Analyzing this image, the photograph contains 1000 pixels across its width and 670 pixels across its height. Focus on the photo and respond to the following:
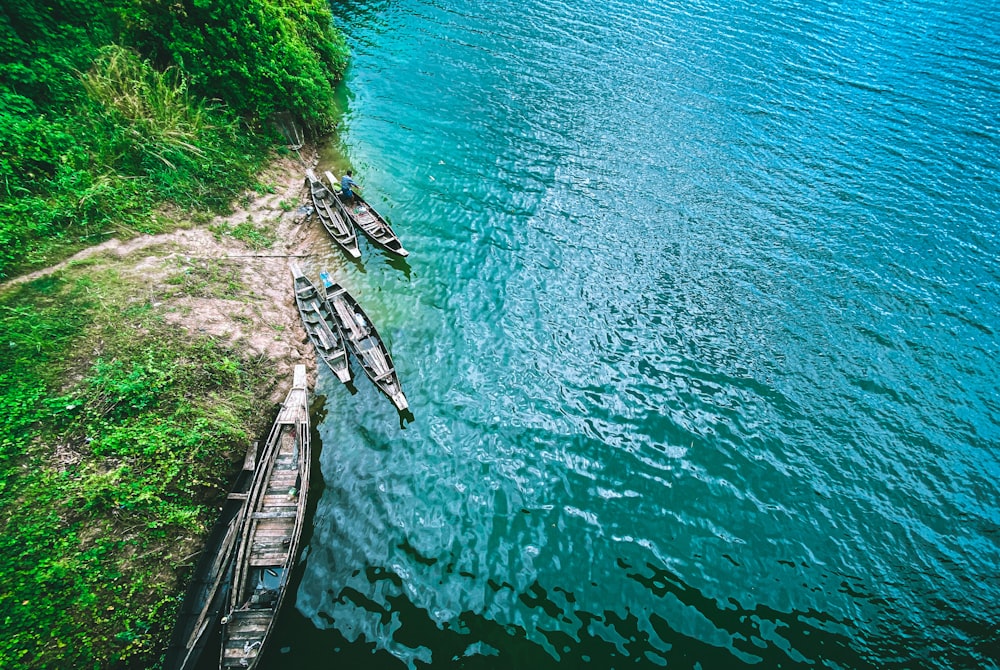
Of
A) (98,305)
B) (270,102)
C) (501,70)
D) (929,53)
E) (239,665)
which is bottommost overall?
(239,665)

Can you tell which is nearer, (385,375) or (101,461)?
(101,461)

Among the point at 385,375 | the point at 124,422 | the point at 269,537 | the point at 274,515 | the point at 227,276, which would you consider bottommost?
the point at 269,537

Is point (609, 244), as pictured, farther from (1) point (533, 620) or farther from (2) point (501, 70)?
(2) point (501, 70)

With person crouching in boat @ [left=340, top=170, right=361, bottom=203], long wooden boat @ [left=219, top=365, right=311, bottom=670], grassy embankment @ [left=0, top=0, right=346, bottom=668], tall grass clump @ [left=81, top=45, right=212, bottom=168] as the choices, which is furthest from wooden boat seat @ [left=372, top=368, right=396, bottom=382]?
tall grass clump @ [left=81, top=45, right=212, bottom=168]

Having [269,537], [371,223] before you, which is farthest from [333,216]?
[269,537]

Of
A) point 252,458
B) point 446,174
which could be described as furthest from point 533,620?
point 446,174

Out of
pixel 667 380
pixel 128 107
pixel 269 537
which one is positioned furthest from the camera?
pixel 128 107

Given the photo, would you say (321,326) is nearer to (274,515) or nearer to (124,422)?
(124,422)
